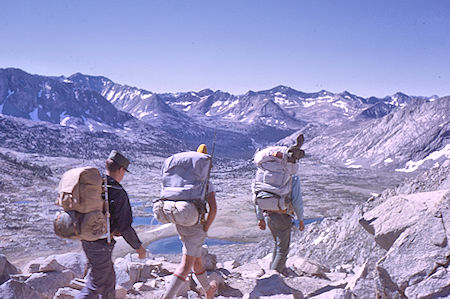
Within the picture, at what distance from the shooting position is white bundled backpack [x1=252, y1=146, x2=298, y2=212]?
5.59 meters

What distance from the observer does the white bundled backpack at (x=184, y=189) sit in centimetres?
422

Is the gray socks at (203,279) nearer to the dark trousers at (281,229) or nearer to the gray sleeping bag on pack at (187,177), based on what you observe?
the gray sleeping bag on pack at (187,177)

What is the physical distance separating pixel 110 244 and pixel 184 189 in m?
1.04

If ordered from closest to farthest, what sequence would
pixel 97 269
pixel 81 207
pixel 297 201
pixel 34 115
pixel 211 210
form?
1. pixel 81 207
2. pixel 97 269
3. pixel 211 210
4. pixel 297 201
5. pixel 34 115

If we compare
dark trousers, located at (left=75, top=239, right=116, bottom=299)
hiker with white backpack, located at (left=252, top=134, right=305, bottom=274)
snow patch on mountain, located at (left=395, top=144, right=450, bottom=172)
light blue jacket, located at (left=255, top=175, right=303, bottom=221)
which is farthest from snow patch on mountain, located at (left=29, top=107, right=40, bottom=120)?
dark trousers, located at (left=75, top=239, right=116, bottom=299)

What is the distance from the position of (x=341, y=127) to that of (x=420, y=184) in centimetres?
16129

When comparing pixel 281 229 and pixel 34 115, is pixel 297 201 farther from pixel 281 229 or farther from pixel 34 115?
pixel 34 115

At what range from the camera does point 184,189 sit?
428 centimetres

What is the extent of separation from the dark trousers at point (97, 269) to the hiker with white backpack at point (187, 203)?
759mm

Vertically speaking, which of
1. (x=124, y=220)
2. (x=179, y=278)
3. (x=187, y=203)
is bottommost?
(x=179, y=278)

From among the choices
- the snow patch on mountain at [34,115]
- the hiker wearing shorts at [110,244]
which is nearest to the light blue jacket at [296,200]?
the hiker wearing shorts at [110,244]

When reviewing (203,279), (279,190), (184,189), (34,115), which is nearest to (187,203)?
(184,189)

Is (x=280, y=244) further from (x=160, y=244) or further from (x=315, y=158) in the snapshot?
(x=315, y=158)

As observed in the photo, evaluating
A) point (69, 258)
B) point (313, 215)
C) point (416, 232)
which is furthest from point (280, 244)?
point (313, 215)
